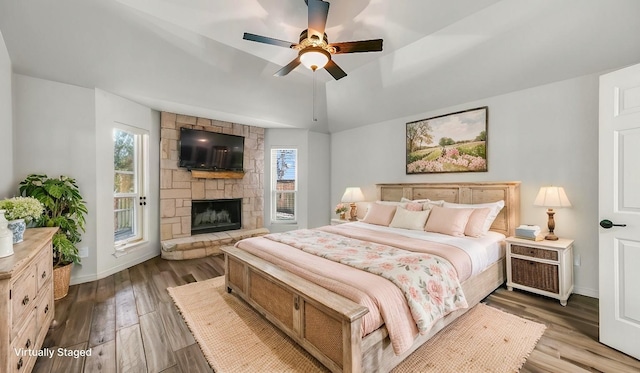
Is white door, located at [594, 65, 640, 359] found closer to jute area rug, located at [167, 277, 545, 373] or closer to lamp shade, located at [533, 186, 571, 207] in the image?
jute area rug, located at [167, 277, 545, 373]

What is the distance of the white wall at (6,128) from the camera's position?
263cm

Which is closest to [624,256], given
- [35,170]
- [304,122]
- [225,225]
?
[304,122]

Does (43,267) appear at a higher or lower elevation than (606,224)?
lower

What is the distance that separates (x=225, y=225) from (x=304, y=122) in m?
2.72

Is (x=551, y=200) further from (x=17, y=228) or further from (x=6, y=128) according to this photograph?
(x=6, y=128)

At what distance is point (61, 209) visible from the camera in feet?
10.0

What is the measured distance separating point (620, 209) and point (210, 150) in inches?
211

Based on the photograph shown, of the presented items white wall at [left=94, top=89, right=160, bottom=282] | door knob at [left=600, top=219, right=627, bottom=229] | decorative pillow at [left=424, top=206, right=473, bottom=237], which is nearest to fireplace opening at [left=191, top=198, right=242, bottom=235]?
white wall at [left=94, top=89, right=160, bottom=282]

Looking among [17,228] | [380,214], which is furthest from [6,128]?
[380,214]

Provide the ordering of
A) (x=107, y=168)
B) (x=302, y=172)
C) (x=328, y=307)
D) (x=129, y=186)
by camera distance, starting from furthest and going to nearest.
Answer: (x=302, y=172), (x=129, y=186), (x=107, y=168), (x=328, y=307)

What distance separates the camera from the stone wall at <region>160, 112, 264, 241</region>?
4.54 m

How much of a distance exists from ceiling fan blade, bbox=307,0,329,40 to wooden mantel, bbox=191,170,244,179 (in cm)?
354

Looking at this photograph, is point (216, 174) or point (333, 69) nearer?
point (333, 69)

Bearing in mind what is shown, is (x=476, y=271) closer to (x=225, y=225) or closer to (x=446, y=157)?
(x=446, y=157)
